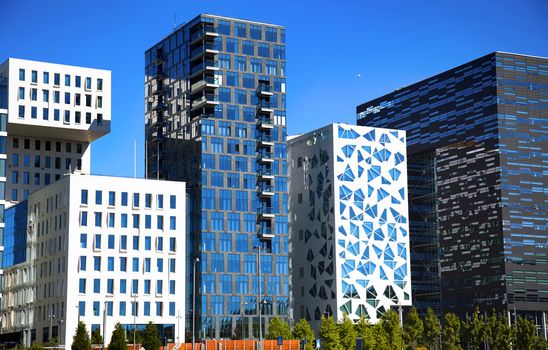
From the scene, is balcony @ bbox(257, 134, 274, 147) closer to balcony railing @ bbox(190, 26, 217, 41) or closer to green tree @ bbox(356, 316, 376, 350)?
balcony railing @ bbox(190, 26, 217, 41)

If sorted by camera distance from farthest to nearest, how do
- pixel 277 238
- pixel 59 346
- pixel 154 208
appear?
1. pixel 277 238
2. pixel 154 208
3. pixel 59 346

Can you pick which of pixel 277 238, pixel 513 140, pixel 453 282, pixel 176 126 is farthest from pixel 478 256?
pixel 176 126

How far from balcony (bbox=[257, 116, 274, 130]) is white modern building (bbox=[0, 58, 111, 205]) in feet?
82.5

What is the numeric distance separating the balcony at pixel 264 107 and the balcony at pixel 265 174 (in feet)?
30.9

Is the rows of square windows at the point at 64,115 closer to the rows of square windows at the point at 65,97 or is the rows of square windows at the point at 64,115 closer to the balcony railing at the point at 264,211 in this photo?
the rows of square windows at the point at 65,97

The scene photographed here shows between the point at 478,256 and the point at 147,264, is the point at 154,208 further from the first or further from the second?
the point at 478,256

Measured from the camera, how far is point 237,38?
150 m

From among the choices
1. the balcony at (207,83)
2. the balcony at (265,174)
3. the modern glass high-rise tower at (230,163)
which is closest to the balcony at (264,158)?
the modern glass high-rise tower at (230,163)

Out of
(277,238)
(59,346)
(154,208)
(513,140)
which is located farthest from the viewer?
(513,140)

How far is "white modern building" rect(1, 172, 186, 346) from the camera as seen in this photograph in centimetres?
13075

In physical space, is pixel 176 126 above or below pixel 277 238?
above

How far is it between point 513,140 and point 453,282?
3147cm

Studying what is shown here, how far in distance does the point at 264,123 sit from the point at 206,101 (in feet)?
32.2

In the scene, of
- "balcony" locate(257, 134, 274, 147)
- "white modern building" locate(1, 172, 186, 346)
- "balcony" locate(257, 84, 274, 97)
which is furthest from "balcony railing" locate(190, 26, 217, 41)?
"white modern building" locate(1, 172, 186, 346)
